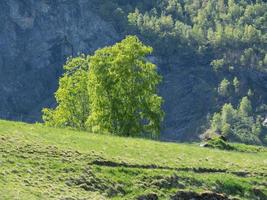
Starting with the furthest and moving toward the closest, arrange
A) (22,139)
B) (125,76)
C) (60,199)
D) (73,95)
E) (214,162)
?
(73,95) < (125,76) < (214,162) < (22,139) < (60,199)

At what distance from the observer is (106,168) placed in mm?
49750

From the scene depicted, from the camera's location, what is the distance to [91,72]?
86938 mm

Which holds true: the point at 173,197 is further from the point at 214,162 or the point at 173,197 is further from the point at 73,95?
the point at 73,95

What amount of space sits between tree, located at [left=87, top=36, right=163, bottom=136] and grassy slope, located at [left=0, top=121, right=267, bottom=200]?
74.9ft

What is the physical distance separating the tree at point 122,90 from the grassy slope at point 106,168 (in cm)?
2284

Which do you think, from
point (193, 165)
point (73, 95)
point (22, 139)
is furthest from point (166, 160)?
point (73, 95)

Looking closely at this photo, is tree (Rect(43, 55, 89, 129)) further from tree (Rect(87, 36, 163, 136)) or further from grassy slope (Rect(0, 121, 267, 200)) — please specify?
grassy slope (Rect(0, 121, 267, 200))

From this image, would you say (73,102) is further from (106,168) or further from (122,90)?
(106,168)

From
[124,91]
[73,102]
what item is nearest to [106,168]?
[124,91]

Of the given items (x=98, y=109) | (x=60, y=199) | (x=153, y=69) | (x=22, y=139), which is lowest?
(x=60, y=199)

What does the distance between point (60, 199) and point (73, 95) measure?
56.2m

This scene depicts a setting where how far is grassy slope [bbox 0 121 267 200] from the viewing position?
148 feet

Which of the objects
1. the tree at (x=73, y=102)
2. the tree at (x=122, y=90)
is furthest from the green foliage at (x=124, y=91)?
the tree at (x=73, y=102)

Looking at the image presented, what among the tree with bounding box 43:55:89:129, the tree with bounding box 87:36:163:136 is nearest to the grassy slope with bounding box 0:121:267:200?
the tree with bounding box 87:36:163:136
